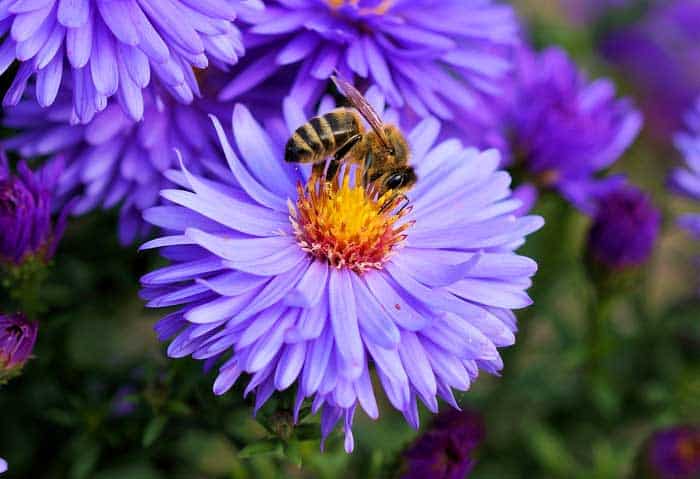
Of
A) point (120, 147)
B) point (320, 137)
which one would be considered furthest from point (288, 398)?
point (120, 147)

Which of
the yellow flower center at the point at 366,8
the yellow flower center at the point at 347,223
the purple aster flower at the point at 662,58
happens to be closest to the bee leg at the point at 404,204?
the yellow flower center at the point at 347,223

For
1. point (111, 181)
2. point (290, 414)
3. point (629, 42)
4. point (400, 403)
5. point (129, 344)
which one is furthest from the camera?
point (629, 42)

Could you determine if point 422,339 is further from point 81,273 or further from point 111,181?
point 81,273

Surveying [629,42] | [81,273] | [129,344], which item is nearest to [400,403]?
[81,273]

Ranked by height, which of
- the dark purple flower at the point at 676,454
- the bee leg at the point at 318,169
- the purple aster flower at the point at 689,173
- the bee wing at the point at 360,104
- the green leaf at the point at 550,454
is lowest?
the green leaf at the point at 550,454

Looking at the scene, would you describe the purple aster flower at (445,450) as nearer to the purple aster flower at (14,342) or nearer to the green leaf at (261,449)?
the green leaf at (261,449)

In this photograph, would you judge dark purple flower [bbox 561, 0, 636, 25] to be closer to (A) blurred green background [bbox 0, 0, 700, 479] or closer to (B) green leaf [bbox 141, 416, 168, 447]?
(A) blurred green background [bbox 0, 0, 700, 479]

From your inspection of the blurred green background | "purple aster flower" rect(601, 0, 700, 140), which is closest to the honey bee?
the blurred green background
